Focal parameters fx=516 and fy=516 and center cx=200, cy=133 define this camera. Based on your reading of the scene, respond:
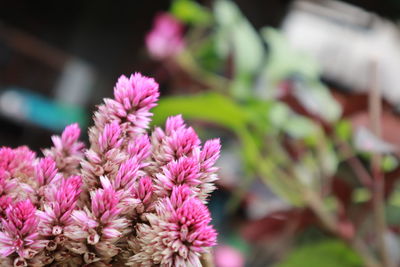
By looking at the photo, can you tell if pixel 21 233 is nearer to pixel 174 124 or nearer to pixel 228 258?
pixel 174 124

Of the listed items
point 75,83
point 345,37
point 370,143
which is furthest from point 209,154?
point 75,83

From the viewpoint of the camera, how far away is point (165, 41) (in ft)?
3.01

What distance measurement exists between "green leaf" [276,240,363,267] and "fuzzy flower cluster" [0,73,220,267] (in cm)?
34

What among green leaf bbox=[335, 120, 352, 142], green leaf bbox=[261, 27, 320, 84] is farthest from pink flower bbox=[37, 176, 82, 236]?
green leaf bbox=[261, 27, 320, 84]

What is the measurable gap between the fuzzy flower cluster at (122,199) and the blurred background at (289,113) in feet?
0.07

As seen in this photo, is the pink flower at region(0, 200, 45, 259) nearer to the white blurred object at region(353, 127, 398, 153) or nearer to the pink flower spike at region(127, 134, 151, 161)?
the pink flower spike at region(127, 134, 151, 161)

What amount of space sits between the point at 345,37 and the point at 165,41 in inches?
29.8

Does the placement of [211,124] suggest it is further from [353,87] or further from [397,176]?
[353,87]

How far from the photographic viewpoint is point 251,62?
2.38 feet

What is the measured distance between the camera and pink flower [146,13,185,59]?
2.97 feet

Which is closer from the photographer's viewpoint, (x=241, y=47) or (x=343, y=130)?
(x=343, y=130)

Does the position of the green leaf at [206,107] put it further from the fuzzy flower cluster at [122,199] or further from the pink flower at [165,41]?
the pink flower at [165,41]

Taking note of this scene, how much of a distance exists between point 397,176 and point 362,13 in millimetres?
1122

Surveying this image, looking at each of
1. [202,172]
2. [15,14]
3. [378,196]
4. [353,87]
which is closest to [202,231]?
[202,172]
